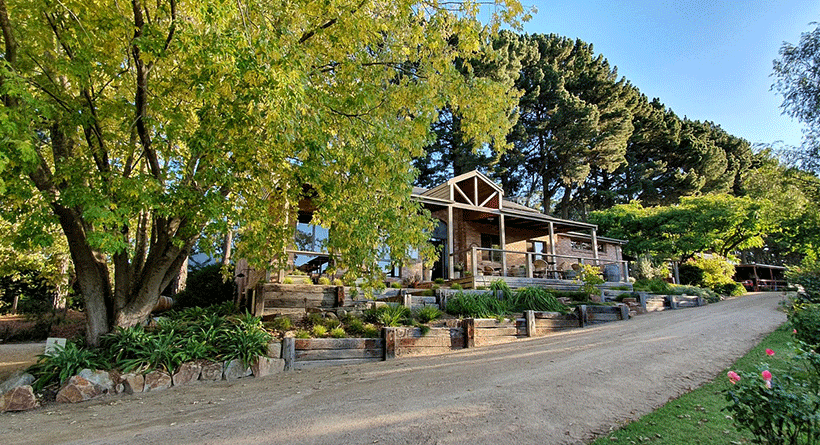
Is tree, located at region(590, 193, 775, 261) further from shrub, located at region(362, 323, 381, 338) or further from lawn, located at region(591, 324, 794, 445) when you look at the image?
shrub, located at region(362, 323, 381, 338)

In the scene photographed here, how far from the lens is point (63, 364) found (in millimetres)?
6254

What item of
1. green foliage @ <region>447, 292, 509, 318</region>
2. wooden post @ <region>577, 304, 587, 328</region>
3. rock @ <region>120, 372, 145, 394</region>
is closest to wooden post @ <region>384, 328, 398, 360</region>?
green foliage @ <region>447, 292, 509, 318</region>

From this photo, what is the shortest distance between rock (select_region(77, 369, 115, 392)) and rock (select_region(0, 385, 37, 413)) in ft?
1.86

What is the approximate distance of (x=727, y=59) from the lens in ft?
46.0

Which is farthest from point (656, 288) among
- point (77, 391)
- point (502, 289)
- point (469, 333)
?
point (77, 391)

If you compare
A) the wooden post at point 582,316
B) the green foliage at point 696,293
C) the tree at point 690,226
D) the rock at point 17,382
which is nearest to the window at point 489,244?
the green foliage at point 696,293

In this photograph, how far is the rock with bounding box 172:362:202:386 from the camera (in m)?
6.52

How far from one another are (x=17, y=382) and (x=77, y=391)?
0.83 m

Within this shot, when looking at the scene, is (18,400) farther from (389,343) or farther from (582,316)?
(582,316)

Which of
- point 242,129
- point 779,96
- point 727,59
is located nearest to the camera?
point 242,129

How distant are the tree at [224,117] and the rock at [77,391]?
1.00m

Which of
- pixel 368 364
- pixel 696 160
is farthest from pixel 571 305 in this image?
pixel 696 160

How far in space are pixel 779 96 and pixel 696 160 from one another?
26.9m

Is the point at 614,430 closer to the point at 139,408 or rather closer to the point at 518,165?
the point at 139,408
